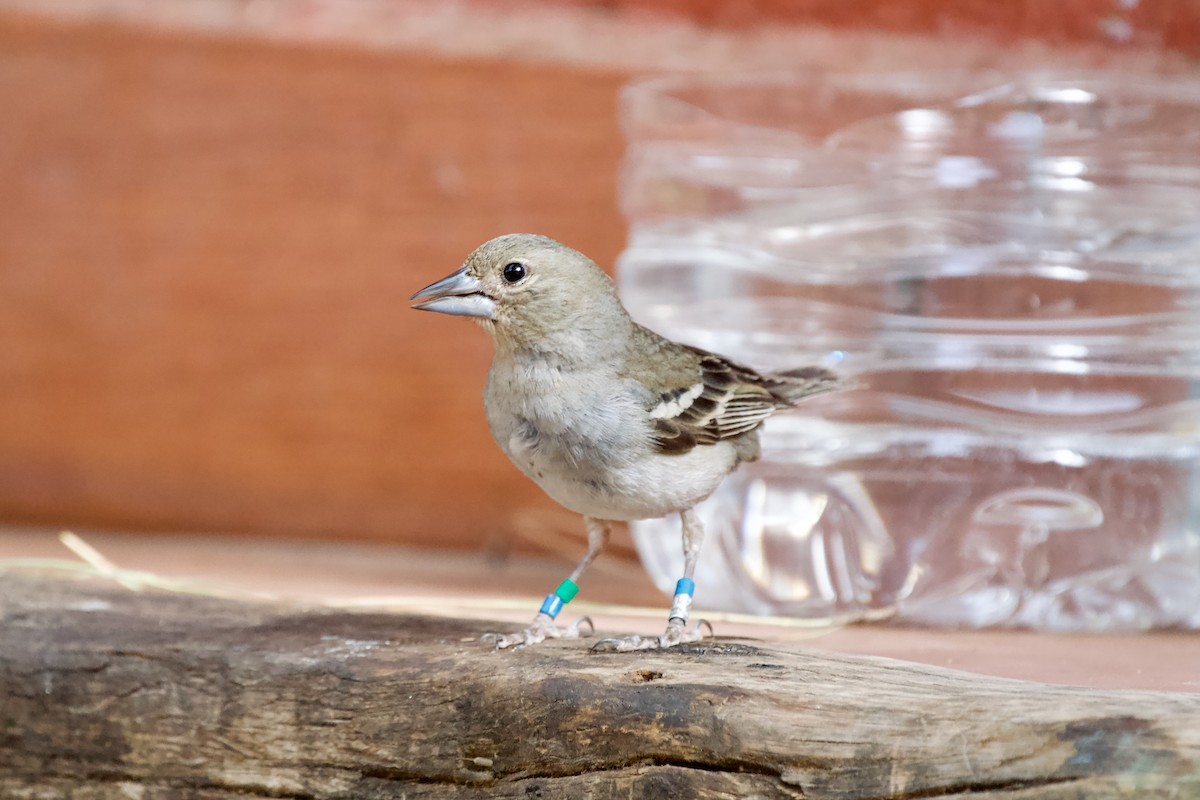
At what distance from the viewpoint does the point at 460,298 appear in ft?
7.11

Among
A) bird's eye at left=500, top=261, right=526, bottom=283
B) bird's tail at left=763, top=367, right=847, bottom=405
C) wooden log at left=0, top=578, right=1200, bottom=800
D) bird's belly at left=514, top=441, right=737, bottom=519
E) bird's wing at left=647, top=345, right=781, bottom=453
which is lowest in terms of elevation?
wooden log at left=0, top=578, right=1200, bottom=800

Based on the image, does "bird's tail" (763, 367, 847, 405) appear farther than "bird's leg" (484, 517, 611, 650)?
Yes

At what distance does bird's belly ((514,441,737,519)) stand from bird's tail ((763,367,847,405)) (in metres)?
0.38

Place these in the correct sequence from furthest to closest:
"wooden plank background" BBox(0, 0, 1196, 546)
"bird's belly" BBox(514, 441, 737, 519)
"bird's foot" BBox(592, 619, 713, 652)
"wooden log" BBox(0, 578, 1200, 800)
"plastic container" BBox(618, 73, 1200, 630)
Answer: "wooden plank background" BBox(0, 0, 1196, 546) < "plastic container" BBox(618, 73, 1200, 630) < "bird's belly" BBox(514, 441, 737, 519) < "bird's foot" BBox(592, 619, 713, 652) < "wooden log" BBox(0, 578, 1200, 800)

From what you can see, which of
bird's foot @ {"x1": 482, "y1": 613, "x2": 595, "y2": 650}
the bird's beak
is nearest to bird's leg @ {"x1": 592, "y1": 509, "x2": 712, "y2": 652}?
bird's foot @ {"x1": 482, "y1": 613, "x2": 595, "y2": 650}

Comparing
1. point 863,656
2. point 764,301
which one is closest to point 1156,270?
point 764,301

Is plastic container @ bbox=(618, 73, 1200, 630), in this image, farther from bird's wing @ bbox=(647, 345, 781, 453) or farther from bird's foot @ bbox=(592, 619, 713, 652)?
bird's foot @ bbox=(592, 619, 713, 652)

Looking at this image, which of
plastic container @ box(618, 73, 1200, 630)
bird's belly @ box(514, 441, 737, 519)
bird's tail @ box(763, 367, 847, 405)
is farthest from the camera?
plastic container @ box(618, 73, 1200, 630)

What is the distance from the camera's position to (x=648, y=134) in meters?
3.46

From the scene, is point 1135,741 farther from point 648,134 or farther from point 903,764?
point 648,134

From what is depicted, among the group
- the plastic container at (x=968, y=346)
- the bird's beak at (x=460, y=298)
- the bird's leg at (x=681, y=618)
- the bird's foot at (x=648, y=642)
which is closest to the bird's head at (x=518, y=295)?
the bird's beak at (x=460, y=298)

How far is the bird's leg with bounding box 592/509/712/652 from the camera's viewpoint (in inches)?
79.4

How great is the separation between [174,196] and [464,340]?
1111 millimetres

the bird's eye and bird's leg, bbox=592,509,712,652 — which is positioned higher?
the bird's eye
